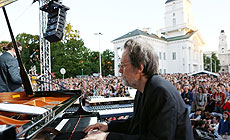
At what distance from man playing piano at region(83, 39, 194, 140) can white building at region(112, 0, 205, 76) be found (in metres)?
45.6

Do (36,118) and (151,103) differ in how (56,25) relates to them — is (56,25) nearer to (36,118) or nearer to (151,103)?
(36,118)

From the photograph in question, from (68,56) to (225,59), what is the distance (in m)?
107

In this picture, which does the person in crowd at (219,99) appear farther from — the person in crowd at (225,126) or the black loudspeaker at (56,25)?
the black loudspeaker at (56,25)

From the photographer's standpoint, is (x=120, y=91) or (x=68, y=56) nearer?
(x=120, y=91)

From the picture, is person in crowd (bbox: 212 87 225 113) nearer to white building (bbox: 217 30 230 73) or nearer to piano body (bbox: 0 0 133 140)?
piano body (bbox: 0 0 133 140)

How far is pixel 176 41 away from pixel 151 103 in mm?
55288

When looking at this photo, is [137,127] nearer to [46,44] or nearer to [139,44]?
[139,44]

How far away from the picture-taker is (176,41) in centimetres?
5294

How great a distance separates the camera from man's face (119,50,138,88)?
157 cm

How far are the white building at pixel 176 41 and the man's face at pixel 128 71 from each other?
1792 inches

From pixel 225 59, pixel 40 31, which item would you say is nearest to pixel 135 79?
pixel 40 31

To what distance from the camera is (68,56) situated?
40.2 meters

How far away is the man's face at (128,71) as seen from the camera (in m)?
1.57

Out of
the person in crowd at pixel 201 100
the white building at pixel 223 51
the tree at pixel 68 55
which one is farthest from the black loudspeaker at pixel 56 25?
the white building at pixel 223 51
